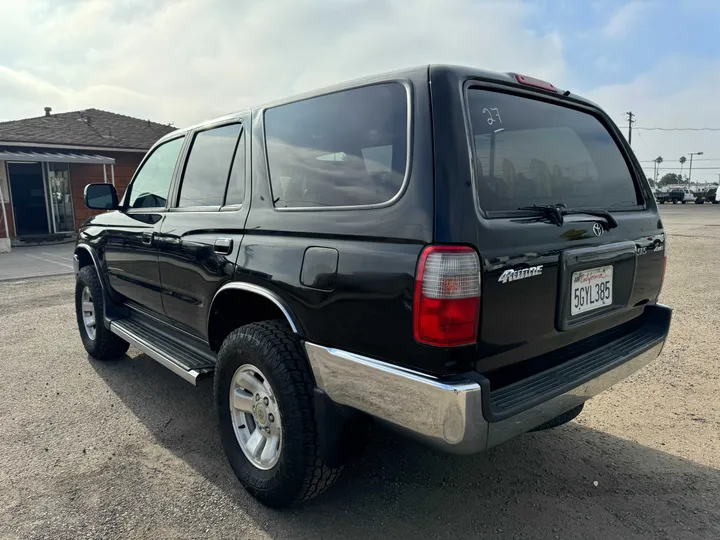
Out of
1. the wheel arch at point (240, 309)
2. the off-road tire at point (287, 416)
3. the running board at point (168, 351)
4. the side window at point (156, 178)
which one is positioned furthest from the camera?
the side window at point (156, 178)

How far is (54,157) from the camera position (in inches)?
602

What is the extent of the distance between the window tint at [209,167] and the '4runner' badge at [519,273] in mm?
1743

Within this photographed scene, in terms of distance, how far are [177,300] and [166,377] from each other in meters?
1.29

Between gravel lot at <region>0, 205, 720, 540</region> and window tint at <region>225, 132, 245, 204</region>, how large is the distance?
4.94ft

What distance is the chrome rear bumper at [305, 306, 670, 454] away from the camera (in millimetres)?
1755

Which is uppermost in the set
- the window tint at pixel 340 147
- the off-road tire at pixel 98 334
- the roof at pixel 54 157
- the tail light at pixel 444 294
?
the roof at pixel 54 157

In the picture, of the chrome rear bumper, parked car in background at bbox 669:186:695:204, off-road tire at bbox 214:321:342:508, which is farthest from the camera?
parked car in background at bbox 669:186:695:204

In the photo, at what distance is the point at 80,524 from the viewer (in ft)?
7.79

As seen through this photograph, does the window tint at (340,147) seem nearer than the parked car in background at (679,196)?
Yes

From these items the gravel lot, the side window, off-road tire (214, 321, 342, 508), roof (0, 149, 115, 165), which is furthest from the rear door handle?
roof (0, 149, 115, 165)

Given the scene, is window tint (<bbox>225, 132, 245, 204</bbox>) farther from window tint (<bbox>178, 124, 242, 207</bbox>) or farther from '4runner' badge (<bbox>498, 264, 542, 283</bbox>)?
'4runner' badge (<bbox>498, 264, 542, 283</bbox>)

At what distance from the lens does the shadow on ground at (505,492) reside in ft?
7.60

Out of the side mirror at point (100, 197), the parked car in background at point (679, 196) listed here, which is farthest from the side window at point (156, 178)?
the parked car in background at point (679, 196)

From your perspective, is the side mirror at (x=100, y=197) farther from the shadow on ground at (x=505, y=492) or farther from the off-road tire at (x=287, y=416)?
the off-road tire at (x=287, y=416)
